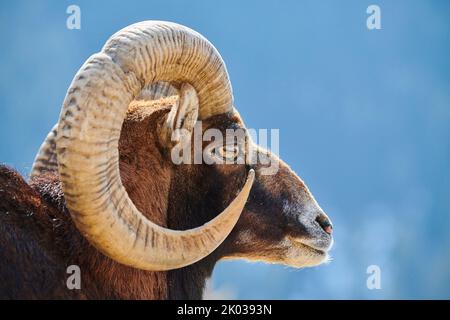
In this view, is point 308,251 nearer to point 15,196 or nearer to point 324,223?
point 324,223

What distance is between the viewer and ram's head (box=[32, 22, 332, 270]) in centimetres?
929

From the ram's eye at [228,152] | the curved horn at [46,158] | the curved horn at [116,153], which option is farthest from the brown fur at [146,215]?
the curved horn at [46,158]

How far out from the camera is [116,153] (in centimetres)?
962

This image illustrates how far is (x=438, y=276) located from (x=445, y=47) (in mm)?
38889

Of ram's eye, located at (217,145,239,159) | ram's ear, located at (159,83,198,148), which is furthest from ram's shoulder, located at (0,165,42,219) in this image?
ram's eye, located at (217,145,239,159)

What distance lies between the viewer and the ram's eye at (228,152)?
11250 millimetres

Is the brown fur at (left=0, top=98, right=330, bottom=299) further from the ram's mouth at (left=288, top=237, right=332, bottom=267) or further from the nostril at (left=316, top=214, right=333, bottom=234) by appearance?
the nostril at (left=316, top=214, right=333, bottom=234)

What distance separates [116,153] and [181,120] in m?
1.37

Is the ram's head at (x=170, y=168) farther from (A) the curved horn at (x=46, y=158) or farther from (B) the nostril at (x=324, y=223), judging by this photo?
(A) the curved horn at (x=46, y=158)

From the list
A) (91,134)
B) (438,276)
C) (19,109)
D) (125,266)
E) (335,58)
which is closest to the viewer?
(91,134)

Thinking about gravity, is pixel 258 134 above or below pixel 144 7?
below

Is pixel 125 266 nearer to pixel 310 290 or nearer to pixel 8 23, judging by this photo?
pixel 310 290
